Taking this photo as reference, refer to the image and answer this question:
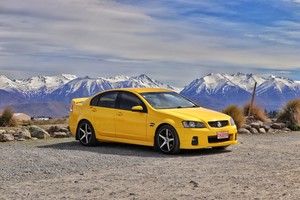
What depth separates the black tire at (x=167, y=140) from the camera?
42.2 ft

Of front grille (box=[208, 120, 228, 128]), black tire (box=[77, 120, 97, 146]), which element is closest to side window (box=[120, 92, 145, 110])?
black tire (box=[77, 120, 97, 146])

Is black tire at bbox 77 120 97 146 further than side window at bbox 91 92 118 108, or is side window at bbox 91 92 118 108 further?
black tire at bbox 77 120 97 146

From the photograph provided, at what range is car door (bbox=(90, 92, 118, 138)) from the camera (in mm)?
14266

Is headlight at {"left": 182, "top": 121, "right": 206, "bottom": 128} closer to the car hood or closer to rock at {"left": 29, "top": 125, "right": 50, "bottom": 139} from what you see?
the car hood

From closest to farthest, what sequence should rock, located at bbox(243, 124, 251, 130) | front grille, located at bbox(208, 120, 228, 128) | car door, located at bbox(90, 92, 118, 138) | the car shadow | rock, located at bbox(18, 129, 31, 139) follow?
the car shadow, front grille, located at bbox(208, 120, 228, 128), car door, located at bbox(90, 92, 118, 138), rock, located at bbox(18, 129, 31, 139), rock, located at bbox(243, 124, 251, 130)

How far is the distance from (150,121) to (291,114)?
11.5 metres

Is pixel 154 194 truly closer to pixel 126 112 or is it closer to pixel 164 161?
pixel 164 161

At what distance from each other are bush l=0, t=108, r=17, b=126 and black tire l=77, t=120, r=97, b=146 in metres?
8.88

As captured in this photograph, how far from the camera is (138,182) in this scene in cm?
911

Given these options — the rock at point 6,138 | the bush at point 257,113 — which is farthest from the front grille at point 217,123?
the bush at point 257,113

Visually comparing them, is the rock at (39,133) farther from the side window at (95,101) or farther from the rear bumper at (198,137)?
the rear bumper at (198,137)

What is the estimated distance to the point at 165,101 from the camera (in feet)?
46.5

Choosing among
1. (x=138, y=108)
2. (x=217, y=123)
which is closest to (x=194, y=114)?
(x=217, y=123)

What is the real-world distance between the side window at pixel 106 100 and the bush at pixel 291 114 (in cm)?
1046
